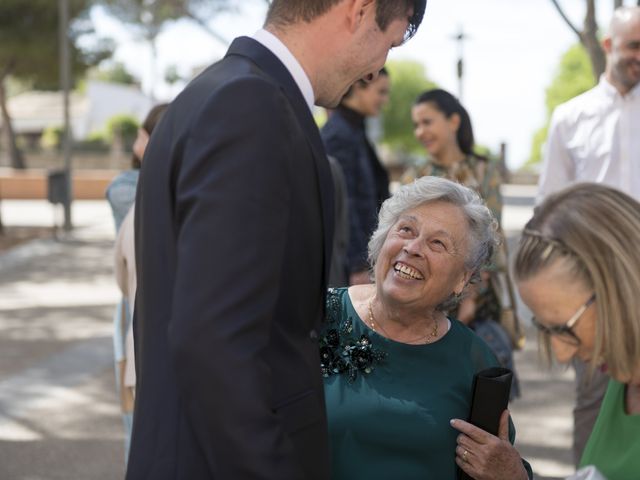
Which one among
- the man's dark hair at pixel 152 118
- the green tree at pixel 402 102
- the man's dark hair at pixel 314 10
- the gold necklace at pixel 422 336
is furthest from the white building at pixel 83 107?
the man's dark hair at pixel 314 10

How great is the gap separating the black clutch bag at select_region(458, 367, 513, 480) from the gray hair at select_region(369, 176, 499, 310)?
427 mm

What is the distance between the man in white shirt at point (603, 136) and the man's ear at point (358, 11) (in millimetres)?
2919

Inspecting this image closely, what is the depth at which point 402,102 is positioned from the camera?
8538cm

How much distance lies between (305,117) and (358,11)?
24 centimetres

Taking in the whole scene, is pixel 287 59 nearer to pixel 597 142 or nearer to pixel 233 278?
pixel 233 278

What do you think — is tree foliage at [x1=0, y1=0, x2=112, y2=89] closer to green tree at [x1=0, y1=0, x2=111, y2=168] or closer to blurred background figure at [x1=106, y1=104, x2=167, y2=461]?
green tree at [x1=0, y1=0, x2=111, y2=168]

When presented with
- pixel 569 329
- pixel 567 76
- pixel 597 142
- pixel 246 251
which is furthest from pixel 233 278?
pixel 567 76

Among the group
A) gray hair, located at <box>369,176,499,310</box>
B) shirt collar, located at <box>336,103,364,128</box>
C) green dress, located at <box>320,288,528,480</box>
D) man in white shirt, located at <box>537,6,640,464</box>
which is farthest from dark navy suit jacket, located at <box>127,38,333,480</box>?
shirt collar, located at <box>336,103,364,128</box>

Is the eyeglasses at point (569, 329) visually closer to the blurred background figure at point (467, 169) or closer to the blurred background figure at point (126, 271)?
the blurred background figure at point (126, 271)

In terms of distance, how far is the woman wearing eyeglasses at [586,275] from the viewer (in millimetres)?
1915

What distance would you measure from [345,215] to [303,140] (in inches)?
148

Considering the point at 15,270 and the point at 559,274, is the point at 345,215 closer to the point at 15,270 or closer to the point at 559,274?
the point at 559,274

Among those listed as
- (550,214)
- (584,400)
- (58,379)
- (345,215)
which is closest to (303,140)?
(550,214)

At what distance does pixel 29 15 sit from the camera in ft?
86.4
